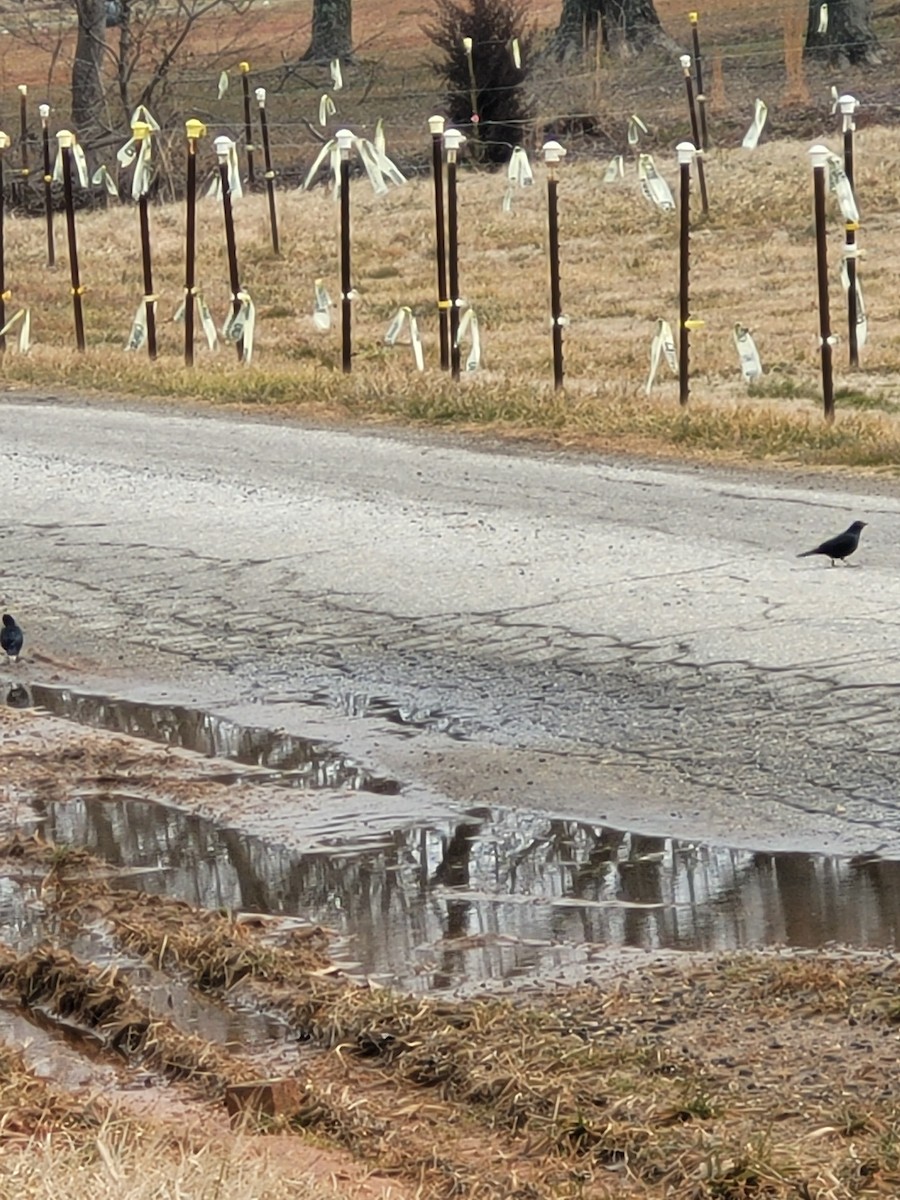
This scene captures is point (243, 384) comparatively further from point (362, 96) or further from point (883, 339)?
point (362, 96)

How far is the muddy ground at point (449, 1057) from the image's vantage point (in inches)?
147

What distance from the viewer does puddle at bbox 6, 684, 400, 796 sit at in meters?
6.55

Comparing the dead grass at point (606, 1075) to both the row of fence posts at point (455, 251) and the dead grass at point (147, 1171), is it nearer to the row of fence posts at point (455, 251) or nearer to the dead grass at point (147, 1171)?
the dead grass at point (147, 1171)

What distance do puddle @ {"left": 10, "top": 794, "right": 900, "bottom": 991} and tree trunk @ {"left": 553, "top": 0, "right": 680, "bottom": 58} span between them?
32.5m

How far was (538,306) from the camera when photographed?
20.0 meters

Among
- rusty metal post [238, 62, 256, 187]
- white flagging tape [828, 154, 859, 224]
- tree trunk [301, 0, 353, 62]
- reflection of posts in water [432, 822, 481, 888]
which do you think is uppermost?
tree trunk [301, 0, 353, 62]

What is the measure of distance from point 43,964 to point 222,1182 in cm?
182

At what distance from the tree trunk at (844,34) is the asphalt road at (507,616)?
Result: 25.0 meters

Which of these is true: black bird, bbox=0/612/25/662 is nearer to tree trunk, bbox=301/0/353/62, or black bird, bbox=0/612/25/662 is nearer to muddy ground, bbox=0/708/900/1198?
muddy ground, bbox=0/708/900/1198

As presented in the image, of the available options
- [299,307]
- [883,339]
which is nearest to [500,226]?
[299,307]

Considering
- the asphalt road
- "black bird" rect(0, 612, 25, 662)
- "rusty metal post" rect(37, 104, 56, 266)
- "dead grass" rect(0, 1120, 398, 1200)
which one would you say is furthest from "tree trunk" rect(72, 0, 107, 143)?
"dead grass" rect(0, 1120, 398, 1200)

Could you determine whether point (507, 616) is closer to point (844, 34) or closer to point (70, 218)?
point (70, 218)

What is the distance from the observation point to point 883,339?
652 inches

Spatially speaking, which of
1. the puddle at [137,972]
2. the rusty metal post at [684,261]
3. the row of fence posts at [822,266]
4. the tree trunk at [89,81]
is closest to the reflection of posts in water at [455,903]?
the puddle at [137,972]
